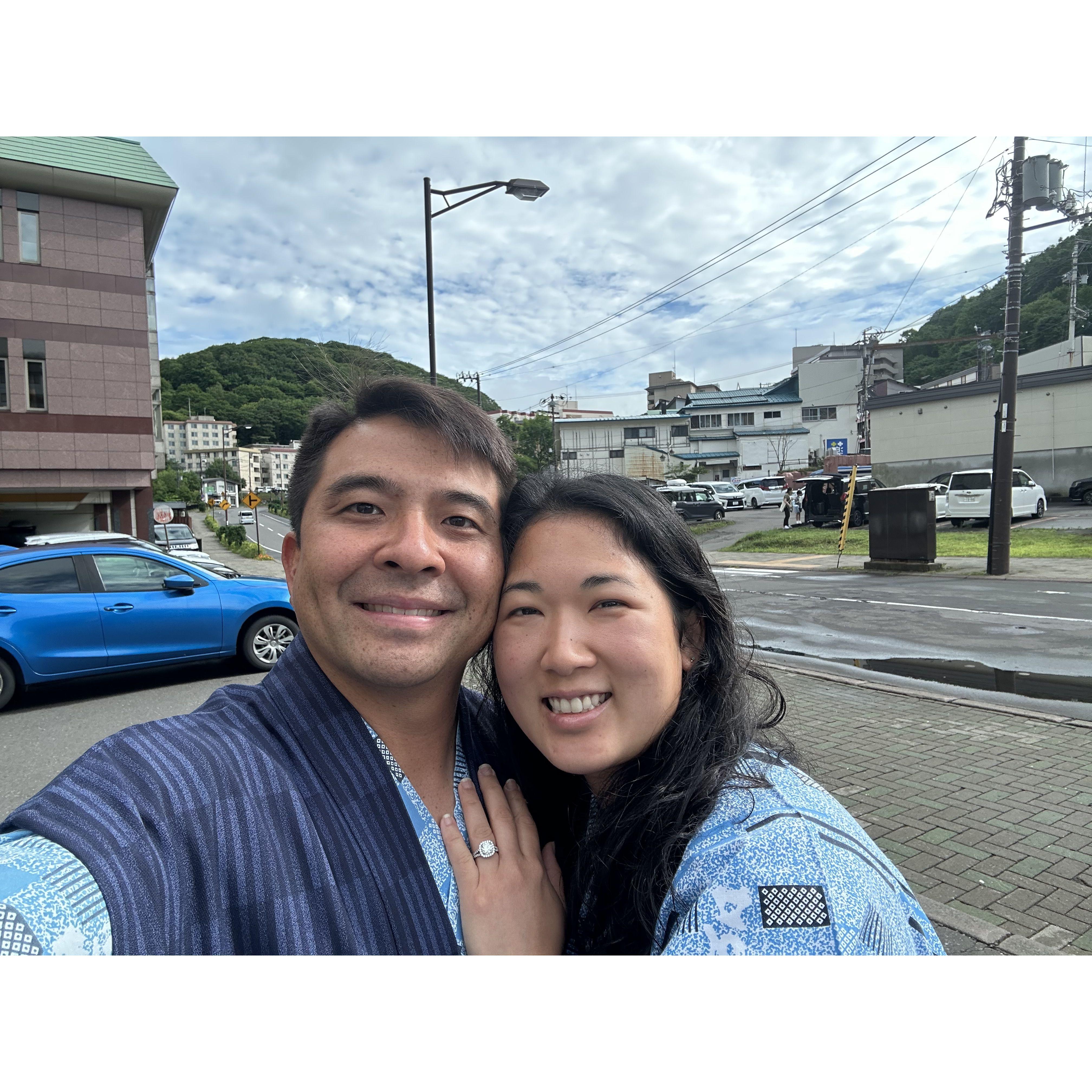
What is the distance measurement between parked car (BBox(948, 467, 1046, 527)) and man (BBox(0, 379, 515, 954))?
927 inches

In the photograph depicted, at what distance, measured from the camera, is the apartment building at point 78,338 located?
19.4 meters

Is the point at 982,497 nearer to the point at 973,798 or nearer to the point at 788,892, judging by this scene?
the point at 973,798

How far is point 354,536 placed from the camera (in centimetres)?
131

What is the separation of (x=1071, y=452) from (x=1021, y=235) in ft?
56.3

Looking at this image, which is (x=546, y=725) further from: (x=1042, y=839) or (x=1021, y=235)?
(x=1021, y=235)

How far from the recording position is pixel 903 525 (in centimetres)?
1543

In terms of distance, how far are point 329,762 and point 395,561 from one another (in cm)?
34

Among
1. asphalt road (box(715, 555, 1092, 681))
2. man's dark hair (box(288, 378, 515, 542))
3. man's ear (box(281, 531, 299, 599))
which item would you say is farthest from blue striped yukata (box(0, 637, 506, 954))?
asphalt road (box(715, 555, 1092, 681))

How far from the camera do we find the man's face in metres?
1.28

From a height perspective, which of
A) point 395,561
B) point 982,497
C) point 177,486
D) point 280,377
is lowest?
point 982,497

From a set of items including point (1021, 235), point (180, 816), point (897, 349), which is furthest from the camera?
point (897, 349)

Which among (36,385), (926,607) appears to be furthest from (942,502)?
(36,385)

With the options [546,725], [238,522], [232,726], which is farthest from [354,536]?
[238,522]

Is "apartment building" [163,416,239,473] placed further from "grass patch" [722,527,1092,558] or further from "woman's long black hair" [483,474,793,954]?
"grass patch" [722,527,1092,558]
